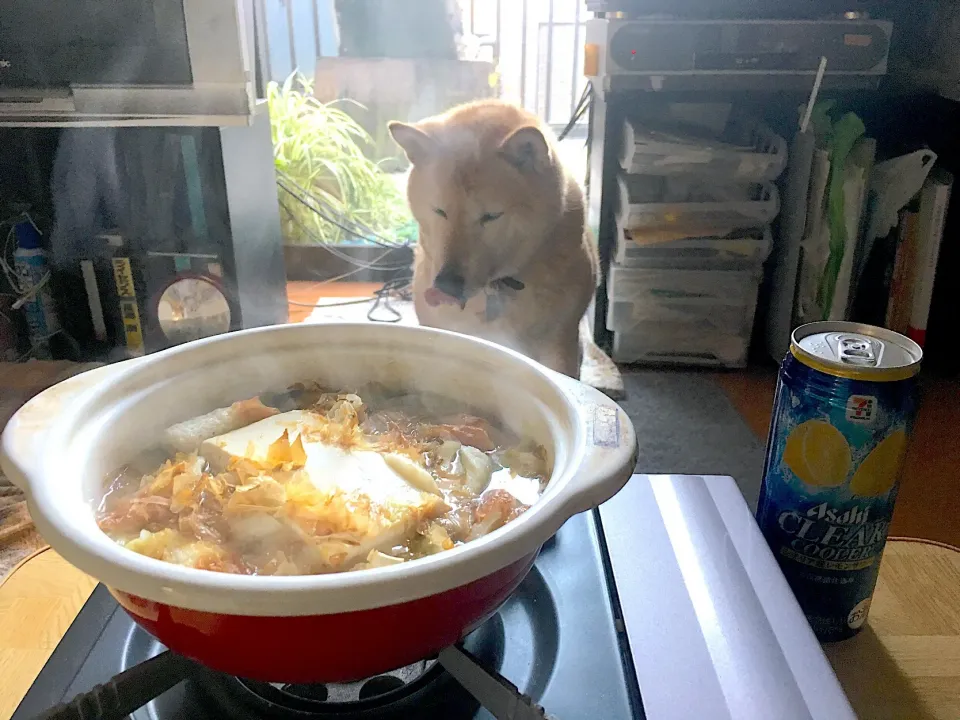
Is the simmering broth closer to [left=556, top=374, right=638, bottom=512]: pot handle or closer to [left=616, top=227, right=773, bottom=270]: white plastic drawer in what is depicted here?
[left=556, top=374, right=638, bottom=512]: pot handle

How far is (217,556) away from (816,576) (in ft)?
1.36

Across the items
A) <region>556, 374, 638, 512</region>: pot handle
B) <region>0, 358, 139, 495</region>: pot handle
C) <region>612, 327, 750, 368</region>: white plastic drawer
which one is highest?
<region>0, 358, 139, 495</region>: pot handle

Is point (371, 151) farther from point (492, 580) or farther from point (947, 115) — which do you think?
point (492, 580)

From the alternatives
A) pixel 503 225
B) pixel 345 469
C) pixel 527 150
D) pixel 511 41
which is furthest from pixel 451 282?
pixel 511 41

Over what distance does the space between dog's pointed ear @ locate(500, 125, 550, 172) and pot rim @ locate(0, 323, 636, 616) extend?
0.84m

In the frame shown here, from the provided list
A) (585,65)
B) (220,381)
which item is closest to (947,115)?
(585,65)

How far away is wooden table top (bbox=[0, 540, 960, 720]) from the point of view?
0.49m

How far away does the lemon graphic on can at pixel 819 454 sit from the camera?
0.52 meters

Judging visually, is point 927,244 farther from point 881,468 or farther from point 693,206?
point 881,468

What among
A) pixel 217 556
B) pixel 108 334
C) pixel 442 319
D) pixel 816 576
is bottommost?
pixel 108 334

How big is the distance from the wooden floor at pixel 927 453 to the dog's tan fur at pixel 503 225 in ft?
1.40

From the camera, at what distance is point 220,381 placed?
1.89 feet

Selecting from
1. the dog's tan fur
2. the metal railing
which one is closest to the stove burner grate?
the dog's tan fur

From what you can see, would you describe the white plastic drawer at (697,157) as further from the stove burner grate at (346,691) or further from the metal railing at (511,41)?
the stove burner grate at (346,691)
